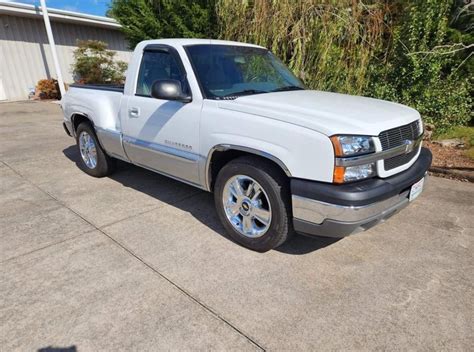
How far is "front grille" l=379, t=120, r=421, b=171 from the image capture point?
2592 millimetres

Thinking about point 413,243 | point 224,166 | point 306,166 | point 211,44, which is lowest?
point 413,243

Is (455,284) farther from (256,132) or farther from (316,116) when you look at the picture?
(256,132)

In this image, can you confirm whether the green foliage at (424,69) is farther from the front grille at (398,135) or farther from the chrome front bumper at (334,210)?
the chrome front bumper at (334,210)

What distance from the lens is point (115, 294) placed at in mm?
2535

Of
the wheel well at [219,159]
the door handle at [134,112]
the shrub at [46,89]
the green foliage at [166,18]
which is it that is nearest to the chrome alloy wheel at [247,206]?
the wheel well at [219,159]

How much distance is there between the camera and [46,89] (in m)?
15.2

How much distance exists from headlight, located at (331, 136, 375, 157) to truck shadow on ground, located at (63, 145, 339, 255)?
0.77m

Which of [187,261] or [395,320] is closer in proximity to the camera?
[395,320]

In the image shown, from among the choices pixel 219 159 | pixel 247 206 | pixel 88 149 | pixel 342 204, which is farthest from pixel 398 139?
pixel 88 149

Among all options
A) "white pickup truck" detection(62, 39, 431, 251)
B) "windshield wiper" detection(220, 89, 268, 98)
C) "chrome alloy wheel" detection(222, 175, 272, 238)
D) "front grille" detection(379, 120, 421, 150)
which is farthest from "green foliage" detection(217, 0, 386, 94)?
"chrome alloy wheel" detection(222, 175, 272, 238)

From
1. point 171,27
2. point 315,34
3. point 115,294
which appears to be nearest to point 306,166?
point 115,294

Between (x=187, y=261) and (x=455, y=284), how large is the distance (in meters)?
2.20

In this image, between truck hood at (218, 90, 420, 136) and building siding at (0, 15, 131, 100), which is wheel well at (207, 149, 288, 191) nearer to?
truck hood at (218, 90, 420, 136)

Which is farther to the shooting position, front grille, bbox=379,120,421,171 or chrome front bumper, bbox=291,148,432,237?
front grille, bbox=379,120,421,171
